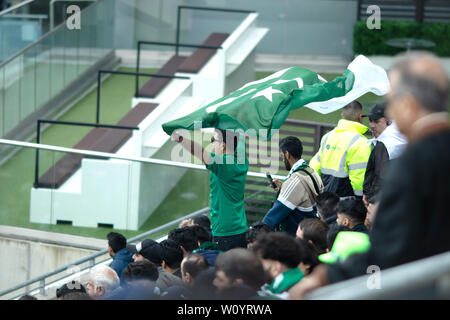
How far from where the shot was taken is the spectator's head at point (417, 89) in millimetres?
2516

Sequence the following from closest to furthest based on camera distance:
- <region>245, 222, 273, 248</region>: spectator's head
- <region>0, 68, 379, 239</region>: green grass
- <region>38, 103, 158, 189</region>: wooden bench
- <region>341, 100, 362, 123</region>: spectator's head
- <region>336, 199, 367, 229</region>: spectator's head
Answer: <region>336, 199, 367, 229</region>: spectator's head < <region>245, 222, 273, 248</region>: spectator's head < <region>341, 100, 362, 123</region>: spectator's head < <region>0, 68, 379, 239</region>: green grass < <region>38, 103, 158, 189</region>: wooden bench

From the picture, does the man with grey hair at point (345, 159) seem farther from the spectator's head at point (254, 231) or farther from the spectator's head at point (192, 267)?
the spectator's head at point (192, 267)

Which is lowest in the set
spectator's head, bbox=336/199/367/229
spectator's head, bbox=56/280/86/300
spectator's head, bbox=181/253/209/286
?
spectator's head, bbox=56/280/86/300

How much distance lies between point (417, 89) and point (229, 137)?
276 cm

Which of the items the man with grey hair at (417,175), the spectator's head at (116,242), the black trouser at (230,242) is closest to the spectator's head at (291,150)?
the black trouser at (230,242)

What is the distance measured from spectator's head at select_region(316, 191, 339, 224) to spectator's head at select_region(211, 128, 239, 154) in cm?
84

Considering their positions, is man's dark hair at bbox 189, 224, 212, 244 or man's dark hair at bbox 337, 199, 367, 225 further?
man's dark hair at bbox 189, 224, 212, 244

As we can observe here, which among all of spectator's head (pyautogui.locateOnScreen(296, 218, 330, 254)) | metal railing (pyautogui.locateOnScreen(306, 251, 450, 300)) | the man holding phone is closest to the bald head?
metal railing (pyautogui.locateOnScreen(306, 251, 450, 300))

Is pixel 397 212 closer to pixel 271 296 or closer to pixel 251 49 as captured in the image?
pixel 271 296

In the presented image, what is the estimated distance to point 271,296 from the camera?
3418mm

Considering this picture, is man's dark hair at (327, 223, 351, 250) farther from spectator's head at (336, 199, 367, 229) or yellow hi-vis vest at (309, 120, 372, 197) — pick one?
yellow hi-vis vest at (309, 120, 372, 197)

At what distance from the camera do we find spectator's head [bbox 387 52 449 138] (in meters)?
2.52

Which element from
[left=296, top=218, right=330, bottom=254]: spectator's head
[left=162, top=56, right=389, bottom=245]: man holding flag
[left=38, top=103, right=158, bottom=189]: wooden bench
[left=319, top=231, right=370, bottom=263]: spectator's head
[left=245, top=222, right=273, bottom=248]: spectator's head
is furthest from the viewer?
[left=38, top=103, right=158, bottom=189]: wooden bench
